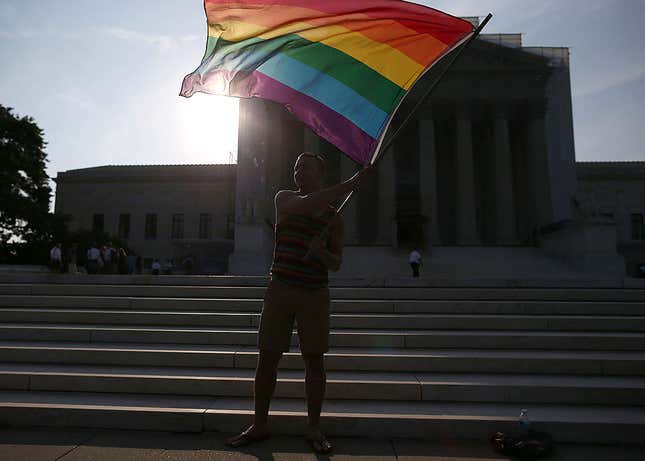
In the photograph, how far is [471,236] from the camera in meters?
27.8

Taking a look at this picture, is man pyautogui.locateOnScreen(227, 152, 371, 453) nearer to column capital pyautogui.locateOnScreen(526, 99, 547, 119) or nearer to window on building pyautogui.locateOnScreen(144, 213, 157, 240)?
column capital pyautogui.locateOnScreen(526, 99, 547, 119)

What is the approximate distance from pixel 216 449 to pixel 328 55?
3777 mm

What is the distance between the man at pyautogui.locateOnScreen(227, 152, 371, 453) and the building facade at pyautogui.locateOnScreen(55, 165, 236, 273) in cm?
4299

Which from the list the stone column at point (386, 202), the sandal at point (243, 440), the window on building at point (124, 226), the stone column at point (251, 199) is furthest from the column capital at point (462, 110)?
the window on building at point (124, 226)

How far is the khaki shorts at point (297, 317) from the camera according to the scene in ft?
11.3

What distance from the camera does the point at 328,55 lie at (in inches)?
173

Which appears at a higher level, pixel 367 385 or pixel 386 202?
pixel 386 202

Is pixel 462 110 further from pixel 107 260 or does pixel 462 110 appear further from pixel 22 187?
pixel 22 187

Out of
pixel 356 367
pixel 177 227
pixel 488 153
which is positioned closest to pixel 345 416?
pixel 356 367

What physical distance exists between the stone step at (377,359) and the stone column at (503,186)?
78.3ft

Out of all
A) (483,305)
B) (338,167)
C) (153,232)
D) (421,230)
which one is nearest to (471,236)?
(421,230)

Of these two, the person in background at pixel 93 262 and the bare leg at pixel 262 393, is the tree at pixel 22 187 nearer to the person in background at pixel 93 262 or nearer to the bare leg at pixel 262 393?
the person in background at pixel 93 262

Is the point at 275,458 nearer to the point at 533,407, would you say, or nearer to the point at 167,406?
the point at 167,406

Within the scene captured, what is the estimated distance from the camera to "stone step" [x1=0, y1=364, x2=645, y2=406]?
14.6 ft
